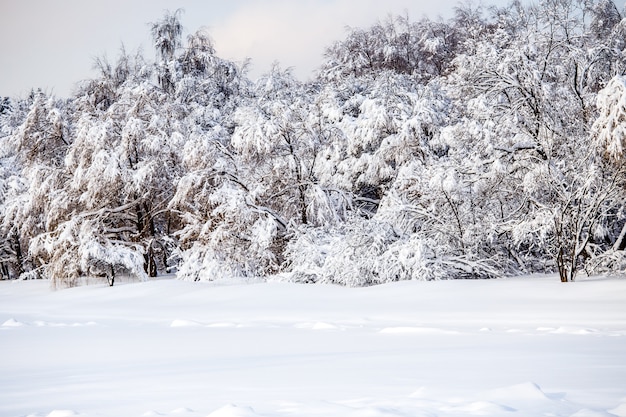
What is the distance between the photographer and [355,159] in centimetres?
1489

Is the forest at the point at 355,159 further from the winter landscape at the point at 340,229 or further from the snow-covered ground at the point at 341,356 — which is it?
the snow-covered ground at the point at 341,356

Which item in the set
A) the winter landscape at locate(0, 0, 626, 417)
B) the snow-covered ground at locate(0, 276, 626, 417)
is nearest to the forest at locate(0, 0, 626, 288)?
the winter landscape at locate(0, 0, 626, 417)

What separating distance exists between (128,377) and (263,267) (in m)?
10.2

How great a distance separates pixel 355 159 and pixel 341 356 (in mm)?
10893

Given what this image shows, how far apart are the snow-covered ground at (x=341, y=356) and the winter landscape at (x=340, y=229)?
0.03m

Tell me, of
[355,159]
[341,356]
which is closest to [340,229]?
[355,159]

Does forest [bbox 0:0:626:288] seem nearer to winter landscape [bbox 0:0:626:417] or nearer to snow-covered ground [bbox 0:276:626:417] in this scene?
winter landscape [bbox 0:0:626:417]

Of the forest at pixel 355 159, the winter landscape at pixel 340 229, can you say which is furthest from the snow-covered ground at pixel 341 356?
the forest at pixel 355 159

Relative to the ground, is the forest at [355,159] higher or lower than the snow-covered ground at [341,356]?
higher

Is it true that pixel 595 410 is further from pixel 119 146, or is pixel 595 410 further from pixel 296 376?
pixel 119 146

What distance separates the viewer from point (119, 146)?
1605 centimetres

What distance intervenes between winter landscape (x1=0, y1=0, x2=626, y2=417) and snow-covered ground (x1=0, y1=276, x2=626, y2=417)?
0.09 feet

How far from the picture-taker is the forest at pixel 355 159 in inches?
436

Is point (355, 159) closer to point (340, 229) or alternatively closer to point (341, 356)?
point (340, 229)
